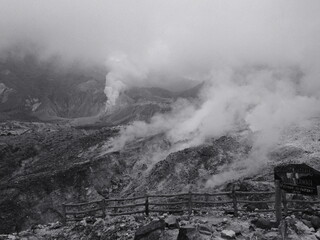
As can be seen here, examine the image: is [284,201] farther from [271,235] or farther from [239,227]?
[239,227]

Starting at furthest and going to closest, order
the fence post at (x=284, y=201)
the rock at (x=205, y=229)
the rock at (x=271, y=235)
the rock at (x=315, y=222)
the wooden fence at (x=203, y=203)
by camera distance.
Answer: the wooden fence at (x=203, y=203) < the fence post at (x=284, y=201) < the rock at (x=205, y=229) < the rock at (x=315, y=222) < the rock at (x=271, y=235)

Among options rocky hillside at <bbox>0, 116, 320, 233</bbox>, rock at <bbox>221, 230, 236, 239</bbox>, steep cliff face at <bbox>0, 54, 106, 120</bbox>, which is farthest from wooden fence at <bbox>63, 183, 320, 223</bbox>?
steep cliff face at <bbox>0, 54, 106, 120</bbox>

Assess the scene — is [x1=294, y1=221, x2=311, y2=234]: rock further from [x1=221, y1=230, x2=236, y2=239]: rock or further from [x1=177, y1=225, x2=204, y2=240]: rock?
[x1=177, y1=225, x2=204, y2=240]: rock

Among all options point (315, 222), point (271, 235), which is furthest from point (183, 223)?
point (315, 222)

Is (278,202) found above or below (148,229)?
above

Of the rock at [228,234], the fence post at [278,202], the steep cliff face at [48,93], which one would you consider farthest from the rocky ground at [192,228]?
the steep cliff face at [48,93]

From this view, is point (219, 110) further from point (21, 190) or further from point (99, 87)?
point (99, 87)

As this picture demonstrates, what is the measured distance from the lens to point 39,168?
31375 millimetres

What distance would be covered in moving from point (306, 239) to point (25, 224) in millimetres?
20264

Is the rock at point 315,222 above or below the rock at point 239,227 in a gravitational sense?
above

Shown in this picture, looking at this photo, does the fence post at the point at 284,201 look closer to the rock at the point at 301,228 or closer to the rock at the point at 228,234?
the rock at the point at 301,228

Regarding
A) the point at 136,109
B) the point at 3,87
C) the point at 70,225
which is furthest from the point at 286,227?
the point at 3,87

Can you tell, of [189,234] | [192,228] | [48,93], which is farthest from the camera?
[48,93]

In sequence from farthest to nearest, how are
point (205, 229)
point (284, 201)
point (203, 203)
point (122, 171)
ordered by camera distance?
point (122, 171)
point (203, 203)
point (284, 201)
point (205, 229)
